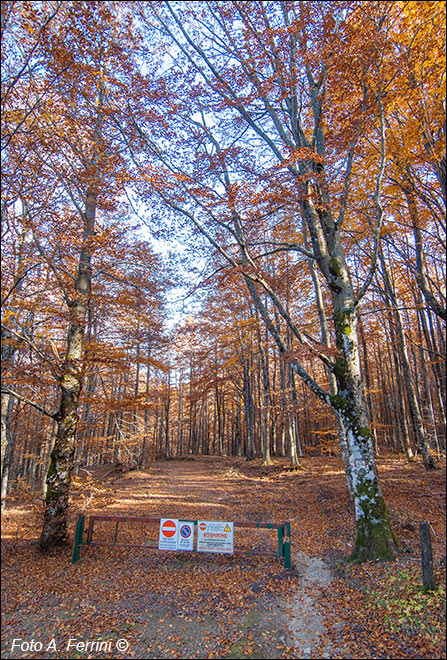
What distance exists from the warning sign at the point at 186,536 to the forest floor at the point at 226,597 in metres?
0.39

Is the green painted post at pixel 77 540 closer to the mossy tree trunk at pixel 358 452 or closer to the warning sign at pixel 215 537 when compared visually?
the warning sign at pixel 215 537

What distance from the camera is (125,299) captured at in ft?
29.3

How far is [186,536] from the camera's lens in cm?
623

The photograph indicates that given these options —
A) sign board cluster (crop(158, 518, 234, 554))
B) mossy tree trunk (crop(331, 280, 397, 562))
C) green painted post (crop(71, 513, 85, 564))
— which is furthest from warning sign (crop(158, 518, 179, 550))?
mossy tree trunk (crop(331, 280, 397, 562))

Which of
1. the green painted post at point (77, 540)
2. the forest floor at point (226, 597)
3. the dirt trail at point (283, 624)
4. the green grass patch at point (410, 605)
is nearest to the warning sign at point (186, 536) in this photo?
the forest floor at point (226, 597)

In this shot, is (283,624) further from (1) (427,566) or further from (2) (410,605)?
(1) (427,566)

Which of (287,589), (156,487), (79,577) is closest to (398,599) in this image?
(287,589)

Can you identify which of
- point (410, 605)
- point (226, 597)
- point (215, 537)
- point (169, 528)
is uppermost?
point (169, 528)

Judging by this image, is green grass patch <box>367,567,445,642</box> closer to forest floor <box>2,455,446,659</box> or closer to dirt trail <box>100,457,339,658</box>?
forest floor <box>2,455,446,659</box>

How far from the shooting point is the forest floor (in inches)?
149

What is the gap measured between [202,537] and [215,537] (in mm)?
254

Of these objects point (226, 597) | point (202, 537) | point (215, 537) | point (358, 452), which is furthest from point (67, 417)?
point (358, 452)

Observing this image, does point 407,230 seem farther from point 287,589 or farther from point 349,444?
point 287,589

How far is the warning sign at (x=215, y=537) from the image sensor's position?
618cm
